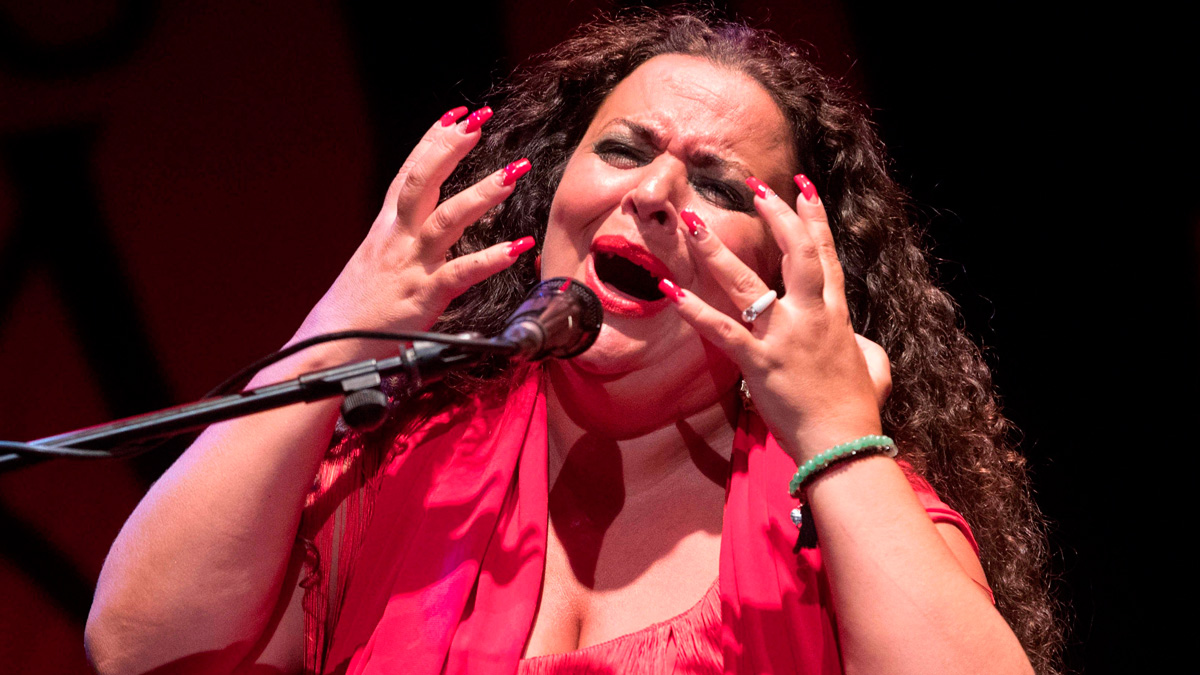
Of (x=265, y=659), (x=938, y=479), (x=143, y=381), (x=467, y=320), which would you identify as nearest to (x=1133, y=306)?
(x=938, y=479)

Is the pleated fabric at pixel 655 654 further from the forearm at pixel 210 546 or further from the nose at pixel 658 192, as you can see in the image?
the nose at pixel 658 192

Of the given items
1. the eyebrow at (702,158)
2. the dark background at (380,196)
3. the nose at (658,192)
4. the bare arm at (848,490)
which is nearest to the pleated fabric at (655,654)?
the bare arm at (848,490)

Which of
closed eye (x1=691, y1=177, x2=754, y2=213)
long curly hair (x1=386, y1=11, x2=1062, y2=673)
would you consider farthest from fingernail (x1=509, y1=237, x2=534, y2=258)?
long curly hair (x1=386, y1=11, x2=1062, y2=673)

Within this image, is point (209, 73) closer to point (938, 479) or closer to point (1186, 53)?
point (938, 479)

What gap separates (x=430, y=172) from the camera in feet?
4.91

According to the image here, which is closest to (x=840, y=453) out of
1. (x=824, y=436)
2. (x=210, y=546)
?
(x=824, y=436)

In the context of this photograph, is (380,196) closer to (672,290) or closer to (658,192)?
(658,192)

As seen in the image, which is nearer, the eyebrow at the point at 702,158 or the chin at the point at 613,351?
the chin at the point at 613,351

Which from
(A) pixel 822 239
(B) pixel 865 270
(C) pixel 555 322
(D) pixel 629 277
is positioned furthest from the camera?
(B) pixel 865 270

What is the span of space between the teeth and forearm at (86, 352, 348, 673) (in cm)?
73

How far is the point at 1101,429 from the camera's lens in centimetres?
243

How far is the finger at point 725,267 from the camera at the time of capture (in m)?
1.39

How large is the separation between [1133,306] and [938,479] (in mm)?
814

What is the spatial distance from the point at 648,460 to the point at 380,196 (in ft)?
4.25
